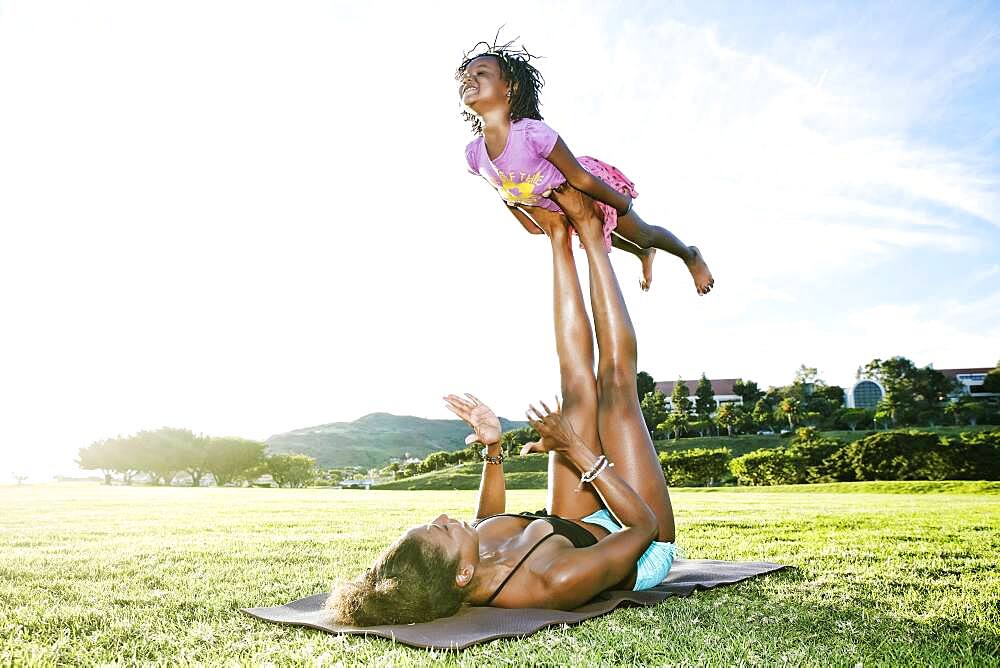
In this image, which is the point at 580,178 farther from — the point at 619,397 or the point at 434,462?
the point at 434,462

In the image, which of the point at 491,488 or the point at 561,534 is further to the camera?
the point at 491,488

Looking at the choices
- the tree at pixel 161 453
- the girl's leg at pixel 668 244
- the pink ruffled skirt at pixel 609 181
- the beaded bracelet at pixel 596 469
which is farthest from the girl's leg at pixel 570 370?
the tree at pixel 161 453

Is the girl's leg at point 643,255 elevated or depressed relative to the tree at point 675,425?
elevated

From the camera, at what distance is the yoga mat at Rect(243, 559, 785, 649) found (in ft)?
8.79

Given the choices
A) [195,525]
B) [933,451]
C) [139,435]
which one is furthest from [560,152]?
[139,435]

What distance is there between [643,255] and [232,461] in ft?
183

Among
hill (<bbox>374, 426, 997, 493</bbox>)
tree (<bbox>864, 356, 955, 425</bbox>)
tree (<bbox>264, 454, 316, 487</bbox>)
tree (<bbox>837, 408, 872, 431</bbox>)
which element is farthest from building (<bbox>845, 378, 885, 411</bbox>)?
tree (<bbox>264, 454, 316, 487</bbox>)

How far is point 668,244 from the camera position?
203 inches

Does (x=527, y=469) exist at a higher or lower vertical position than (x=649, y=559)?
lower

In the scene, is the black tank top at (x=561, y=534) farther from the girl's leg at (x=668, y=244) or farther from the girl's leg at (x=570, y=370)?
the girl's leg at (x=668, y=244)

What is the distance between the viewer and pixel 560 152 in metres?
4.25

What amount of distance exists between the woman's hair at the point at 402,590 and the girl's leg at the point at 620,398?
1203 mm

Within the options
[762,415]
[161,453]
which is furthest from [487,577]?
[161,453]

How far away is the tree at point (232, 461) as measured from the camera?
55.0m
